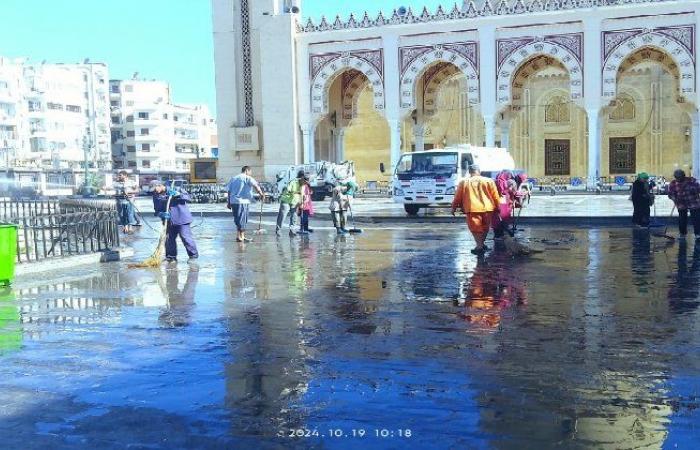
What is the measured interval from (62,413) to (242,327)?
7.03 feet

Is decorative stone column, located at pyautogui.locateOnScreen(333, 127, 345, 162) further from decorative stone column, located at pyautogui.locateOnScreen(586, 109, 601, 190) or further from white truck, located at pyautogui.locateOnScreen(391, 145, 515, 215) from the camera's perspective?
white truck, located at pyautogui.locateOnScreen(391, 145, 515, 215)

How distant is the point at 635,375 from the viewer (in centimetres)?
439

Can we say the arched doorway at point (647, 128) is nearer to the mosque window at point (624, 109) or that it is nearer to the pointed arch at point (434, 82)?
the mosque window at point (624, 109)

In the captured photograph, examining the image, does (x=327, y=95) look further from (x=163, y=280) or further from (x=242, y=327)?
(x=242, y=327)

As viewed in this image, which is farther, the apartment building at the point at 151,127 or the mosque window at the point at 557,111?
the apartment building at the point at 151,127

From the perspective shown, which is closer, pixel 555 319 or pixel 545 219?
pixel 555 319

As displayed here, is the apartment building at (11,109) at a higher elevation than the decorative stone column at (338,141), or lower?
higher

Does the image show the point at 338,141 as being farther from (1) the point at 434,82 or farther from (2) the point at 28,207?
(2) the point at 28,207

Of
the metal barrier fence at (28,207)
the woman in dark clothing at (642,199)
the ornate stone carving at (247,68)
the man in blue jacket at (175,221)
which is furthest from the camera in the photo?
the ornate stone carving at (247,68)

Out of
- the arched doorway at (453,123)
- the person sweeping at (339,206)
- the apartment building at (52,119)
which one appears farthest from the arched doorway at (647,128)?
the apartment building at (52,119)

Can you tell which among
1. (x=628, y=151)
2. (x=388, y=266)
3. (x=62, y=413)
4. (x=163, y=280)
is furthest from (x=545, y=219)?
(x=628, y=151)

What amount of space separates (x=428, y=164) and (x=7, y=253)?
1367 centimetres

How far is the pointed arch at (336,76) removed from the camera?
99.0 ft

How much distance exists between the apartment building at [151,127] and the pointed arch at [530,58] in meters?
50.5
